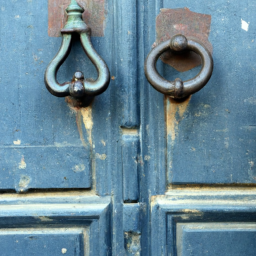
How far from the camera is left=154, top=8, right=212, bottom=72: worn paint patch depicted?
0.81 metres

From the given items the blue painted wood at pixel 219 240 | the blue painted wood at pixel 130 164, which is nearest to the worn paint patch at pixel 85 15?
the blue painted wood at pixel 130 164

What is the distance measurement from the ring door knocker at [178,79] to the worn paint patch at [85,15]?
0.14m

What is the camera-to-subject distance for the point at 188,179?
2.66ft

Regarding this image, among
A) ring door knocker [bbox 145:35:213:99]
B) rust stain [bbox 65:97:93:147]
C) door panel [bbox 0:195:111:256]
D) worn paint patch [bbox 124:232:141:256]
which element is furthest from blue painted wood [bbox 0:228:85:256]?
ring door knocker [bbox 145:35:213:99]

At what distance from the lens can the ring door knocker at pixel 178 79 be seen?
2.44 feet

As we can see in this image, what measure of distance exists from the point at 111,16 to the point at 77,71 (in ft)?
0.50

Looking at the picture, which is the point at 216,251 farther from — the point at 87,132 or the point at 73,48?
the point at 73,48

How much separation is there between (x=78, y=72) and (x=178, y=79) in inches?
8.0

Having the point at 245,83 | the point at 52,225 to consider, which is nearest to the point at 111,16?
the point at 245,83

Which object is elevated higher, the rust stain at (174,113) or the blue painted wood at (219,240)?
the rust stain at (174,113)

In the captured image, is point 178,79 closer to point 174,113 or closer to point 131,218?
point 174,113

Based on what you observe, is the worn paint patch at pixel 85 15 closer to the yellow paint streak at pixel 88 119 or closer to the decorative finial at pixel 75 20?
the decorative finial at pixel 75 20

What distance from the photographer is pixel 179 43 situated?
0.74 metres

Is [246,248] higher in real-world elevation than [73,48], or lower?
lower
